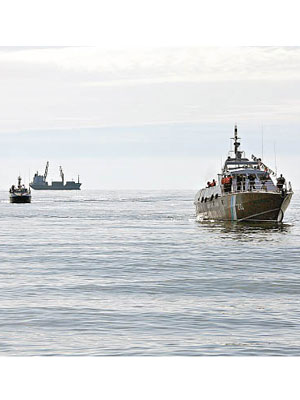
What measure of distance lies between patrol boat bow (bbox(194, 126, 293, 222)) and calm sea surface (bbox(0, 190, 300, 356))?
7.96m

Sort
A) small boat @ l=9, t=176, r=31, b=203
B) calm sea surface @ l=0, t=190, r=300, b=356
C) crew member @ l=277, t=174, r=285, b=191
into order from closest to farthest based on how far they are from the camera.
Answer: calm sea surface @ l=0, t=190, r=300, b=356 < crew member @ l=277, t=174, r=285, b=191 < small boat @ l=9, t=176, r=31, b=203

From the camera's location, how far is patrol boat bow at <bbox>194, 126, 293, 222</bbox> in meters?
38.5

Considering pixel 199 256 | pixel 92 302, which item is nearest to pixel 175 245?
pixel 199 256

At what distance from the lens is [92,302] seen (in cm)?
1474

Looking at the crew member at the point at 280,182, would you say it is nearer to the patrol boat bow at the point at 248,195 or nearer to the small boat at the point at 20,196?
the patrol boat bow at the point at 248,195

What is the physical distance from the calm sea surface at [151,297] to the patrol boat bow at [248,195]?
796 cm

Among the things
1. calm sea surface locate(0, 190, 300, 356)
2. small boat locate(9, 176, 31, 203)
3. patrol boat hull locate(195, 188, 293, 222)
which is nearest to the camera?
calm sea surface locate(0, 190, 300, 356)

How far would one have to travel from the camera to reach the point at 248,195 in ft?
125

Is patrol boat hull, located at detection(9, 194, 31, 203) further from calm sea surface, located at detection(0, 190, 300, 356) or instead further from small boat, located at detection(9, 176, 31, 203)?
calm sea surface, located at detection(0, 190, 300, 356)

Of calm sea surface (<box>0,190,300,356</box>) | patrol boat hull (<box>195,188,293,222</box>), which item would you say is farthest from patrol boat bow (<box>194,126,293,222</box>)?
calm sea surface (<box>0,190,300,356</box>)

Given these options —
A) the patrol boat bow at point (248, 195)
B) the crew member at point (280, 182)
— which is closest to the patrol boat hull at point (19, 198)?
the patrol boat bow at point (248, 195)

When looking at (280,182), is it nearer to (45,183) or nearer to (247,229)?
(247,229)

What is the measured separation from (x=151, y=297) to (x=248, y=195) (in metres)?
23.4
